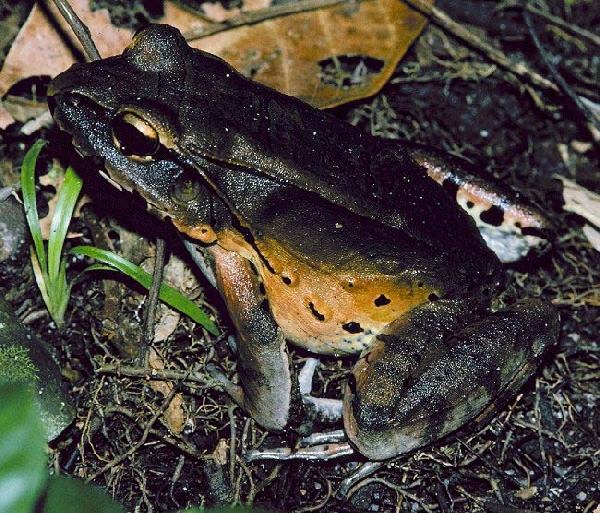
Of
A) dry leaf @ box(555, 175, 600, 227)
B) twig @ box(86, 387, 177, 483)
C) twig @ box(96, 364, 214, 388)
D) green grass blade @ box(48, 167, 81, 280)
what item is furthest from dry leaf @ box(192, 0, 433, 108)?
twig @ box(86, 387, 177, 483)

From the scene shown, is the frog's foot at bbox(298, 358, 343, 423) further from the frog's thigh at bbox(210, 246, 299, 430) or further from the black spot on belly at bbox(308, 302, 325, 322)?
the black spot on belly at bbox(308, 302, 325, 322)

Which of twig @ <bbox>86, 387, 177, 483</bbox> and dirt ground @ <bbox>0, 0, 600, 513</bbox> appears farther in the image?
dirt ground @ <bbox>0, 0, 600, 513</bbox>

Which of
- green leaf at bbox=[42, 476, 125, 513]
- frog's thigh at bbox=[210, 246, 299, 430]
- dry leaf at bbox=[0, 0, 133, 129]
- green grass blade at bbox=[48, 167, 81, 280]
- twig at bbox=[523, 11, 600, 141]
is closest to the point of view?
green leaf at bbox=[42, 476, 125, 513]

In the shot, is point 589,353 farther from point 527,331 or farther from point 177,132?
point 177,132

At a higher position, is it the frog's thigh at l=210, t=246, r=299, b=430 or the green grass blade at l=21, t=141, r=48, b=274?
the green grass blade at l=21, t=141, r=48, b=274

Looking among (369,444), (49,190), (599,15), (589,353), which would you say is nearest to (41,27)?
(49,190)

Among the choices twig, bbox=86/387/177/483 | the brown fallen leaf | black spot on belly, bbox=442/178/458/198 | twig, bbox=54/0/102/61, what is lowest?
twig, bbox=86/387/177/483

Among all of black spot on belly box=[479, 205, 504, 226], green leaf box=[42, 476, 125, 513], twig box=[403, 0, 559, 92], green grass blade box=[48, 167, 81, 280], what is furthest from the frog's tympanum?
twig box=[403, 0, 559, 92]

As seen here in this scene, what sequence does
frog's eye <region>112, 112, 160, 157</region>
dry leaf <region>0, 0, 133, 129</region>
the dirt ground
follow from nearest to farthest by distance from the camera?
frog's eye <region>112, 112, 160, 157</region>, the dirt ground, dry leaf <region>0, 0, 133, 129</region>

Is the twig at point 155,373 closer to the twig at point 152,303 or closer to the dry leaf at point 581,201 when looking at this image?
the twig at point 152,303
